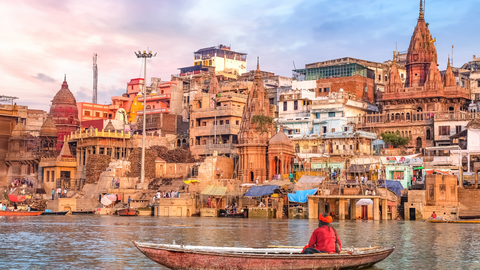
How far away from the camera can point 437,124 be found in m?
62.6

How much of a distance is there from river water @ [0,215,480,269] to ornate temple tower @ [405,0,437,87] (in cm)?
2719

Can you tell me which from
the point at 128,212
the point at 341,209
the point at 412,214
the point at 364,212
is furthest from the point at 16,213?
the point at 412,214

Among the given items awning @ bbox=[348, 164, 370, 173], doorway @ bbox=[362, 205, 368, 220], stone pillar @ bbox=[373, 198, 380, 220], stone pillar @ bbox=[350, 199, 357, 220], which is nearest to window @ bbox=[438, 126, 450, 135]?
awning @ bbox=[348, 164, 370, 173]

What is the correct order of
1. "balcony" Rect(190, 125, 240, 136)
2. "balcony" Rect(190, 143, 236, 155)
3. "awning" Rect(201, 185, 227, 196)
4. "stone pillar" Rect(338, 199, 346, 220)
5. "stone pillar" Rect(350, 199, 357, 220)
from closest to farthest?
1. "stone pillar" Rect(338, 199, 346, 220)
2. "stone pillar" Rect(350, 199, 357, 220)
3. "awning" Rect(201, 185, 227, 196)
4. "balcony" Rect(190, 143, 236, 155)
5. "balcony" Rect(190, 125, 240, 136)

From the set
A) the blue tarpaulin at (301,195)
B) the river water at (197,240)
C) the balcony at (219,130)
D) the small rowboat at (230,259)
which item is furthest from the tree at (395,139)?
the small rowboat at (230,259)

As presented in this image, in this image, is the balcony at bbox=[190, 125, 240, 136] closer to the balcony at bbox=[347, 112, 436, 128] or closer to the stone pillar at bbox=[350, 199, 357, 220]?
the balcony at bbox=[347, 112, 436, 128]

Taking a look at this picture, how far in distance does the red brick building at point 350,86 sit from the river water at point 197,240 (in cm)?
2754

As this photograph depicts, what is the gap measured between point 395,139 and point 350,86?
10613 millimetres

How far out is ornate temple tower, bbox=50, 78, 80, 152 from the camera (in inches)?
3169

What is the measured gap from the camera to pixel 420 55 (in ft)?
230

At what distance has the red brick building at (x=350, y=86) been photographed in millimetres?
72125

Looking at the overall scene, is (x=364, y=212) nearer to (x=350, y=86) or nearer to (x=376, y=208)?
(x=376, y=208)

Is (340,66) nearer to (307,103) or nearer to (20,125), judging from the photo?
(307,103)

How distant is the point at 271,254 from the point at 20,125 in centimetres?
6219
